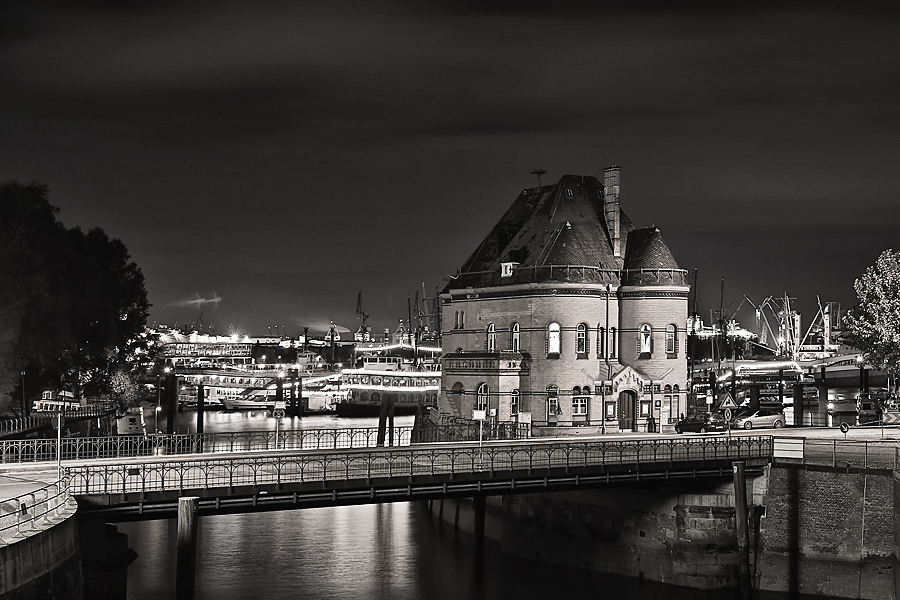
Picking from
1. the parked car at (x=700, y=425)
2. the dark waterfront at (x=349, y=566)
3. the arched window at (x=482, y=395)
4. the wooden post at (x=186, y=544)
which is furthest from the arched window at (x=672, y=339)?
the wooden post at (x=186, y=544)

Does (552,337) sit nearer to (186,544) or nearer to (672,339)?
(672,339)

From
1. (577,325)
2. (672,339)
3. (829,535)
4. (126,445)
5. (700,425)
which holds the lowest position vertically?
(829,535)

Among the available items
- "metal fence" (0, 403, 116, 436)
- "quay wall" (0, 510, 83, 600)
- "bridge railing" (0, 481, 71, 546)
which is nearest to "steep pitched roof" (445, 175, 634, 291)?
"metal fence" (0, 403, 116, 436)

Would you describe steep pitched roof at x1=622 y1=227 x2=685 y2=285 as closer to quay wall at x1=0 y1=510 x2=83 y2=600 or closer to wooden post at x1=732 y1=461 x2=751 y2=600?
wooden post at x1=732 y1=461 x2=751 y2=600

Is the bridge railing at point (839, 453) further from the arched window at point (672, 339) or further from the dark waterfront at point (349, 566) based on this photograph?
the arched window at point (672, 339)

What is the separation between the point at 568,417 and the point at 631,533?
75.2 feet

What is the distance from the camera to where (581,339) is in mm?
80000

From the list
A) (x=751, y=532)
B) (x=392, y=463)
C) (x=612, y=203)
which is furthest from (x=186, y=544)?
(x=612, y=203)

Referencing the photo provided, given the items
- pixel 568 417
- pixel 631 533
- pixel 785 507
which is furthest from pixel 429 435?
pixel 785 507

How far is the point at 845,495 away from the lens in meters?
52.1

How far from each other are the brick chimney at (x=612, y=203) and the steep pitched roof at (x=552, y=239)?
1.43ft

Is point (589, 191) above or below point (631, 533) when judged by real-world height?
above

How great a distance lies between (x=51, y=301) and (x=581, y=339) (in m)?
33.4

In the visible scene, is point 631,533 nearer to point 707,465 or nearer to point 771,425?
point 707,465
